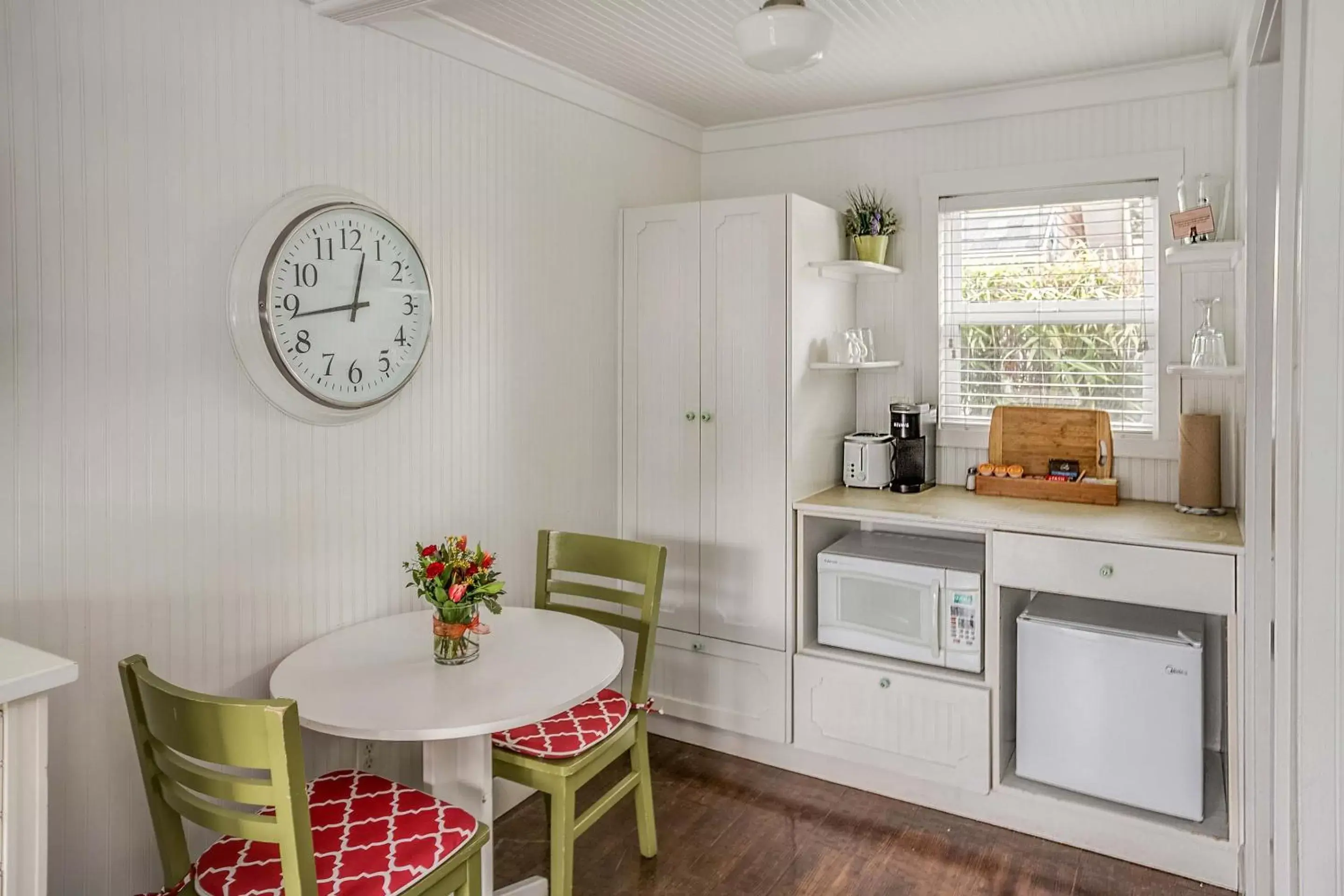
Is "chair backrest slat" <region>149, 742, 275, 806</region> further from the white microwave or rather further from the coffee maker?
the coffee maker

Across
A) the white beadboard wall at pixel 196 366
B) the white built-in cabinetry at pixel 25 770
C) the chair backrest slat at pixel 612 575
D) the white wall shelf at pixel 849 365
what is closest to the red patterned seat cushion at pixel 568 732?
the chair backrest slat at pixel 612 575

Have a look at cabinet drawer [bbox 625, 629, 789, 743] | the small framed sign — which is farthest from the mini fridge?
the small framed sign

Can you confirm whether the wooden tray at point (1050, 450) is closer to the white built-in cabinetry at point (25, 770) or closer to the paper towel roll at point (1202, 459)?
the paper towel roll at point (1202, 459)

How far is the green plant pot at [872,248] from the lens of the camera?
11.3ft

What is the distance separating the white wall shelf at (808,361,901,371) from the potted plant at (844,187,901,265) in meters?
0.40

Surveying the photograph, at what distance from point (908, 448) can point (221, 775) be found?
253cm

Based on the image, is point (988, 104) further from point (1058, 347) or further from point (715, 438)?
point (715, 438)

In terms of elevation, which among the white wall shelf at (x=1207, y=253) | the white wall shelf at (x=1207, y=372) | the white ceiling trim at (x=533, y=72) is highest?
the white ceiling trim at (x=533, y=72)

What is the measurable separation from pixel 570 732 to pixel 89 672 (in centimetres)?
112

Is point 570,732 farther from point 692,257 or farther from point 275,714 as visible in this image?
point 692,257

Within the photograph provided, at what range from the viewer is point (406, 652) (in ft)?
7.32

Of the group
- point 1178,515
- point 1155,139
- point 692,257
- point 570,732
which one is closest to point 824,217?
point 692,257

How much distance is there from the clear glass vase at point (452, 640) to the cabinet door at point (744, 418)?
132 centimetres

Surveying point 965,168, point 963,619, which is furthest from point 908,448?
point 965,168
